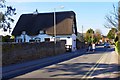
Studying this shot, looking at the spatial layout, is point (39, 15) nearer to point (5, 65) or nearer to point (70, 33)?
point (70, 33)

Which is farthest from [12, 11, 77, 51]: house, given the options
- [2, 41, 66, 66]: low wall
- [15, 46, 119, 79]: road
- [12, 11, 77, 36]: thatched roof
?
[15, 46, 119, 79]: road

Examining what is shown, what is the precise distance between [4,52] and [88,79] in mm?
11009

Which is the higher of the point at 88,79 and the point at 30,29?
the point at 30,29

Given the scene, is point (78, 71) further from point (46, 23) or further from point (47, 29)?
point (46, 23)

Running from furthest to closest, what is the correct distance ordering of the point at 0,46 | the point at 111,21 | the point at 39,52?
1. the point at 111,21
2. the point at 39,52
3. the point at 0,46

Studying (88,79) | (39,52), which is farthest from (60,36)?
(88,79)

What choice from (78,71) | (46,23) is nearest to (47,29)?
(46,23)

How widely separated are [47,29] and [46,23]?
1963 millimetres

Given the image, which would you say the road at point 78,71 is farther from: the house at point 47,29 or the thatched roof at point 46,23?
the thatched roof at point 46,23

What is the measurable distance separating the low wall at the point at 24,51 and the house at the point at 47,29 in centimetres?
1967

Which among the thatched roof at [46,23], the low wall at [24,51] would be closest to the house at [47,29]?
the thatched roof at [46,23]

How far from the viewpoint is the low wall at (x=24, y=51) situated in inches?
974

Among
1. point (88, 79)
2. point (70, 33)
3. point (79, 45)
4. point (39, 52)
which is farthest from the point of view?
point (79, 45)

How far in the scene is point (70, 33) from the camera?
63.7 meters
